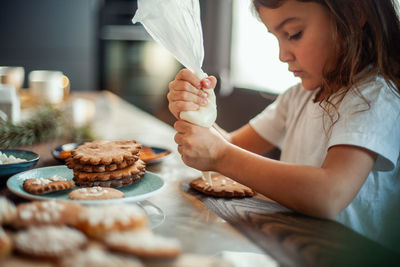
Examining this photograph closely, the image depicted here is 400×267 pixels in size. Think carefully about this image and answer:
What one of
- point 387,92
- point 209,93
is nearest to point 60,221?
point 209,93

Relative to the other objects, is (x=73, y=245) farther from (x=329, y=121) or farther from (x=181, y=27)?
(x=329, y=121)

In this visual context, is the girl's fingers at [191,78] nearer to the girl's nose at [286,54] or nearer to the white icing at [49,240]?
the girl's nose at [286,54]

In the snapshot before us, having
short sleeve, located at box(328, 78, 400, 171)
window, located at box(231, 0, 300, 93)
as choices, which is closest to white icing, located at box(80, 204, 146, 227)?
short sleeve, located at box(328, 78, 400, 171)

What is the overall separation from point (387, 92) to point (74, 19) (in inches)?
181

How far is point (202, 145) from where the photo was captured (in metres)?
0.96

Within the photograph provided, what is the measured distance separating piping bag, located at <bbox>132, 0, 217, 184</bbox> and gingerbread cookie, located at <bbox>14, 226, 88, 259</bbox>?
0.48 meters

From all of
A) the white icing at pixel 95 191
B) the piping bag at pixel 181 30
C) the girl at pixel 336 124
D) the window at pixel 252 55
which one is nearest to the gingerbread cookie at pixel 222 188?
the girl at pixel 336 124

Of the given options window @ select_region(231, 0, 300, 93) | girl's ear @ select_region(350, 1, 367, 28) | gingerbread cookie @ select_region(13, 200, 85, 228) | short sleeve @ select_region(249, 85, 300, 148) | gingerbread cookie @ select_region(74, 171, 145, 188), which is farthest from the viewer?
window @ select_region(231, 0, 300, 93)

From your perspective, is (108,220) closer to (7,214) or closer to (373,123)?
(7,214)

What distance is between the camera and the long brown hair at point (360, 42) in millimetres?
1021

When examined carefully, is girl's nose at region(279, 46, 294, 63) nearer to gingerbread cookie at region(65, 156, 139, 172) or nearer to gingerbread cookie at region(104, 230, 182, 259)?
gingerbread cookie at region(65, 156, 139, 172)

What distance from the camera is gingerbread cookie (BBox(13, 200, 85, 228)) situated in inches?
21.3

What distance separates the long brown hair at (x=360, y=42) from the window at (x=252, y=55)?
268cm

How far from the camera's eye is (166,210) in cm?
81
